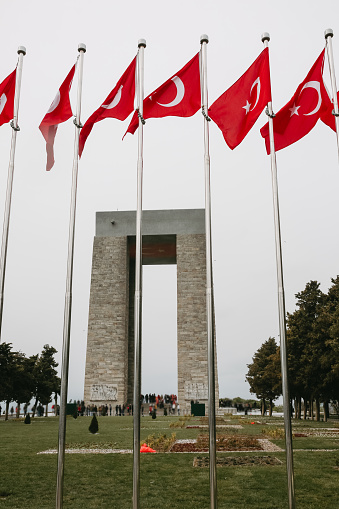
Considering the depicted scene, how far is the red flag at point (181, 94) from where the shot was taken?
33.9 ft

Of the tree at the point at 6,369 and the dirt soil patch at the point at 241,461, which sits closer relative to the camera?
the dirt soil patch at the point at 241,461

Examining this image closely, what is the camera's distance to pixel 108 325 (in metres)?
46.8

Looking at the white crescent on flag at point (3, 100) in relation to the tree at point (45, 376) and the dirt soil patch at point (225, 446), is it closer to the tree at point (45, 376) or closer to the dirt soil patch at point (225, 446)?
the dirt soil patch at point (225, 446)

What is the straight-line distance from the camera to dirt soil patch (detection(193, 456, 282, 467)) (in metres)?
12.6

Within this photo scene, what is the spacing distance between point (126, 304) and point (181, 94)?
38.7 meters

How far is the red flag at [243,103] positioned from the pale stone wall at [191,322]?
35.2 meters

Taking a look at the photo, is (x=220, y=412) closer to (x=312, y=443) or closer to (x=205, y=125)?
(x=312, y=443)

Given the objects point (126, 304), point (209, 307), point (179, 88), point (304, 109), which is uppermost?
point (126, 304)

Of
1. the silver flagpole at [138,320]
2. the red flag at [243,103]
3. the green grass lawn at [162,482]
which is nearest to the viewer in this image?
the silver flagpole at [138,320]

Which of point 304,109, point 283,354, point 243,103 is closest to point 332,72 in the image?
point 304,109

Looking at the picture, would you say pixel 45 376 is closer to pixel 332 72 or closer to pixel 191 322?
pixel 191 322

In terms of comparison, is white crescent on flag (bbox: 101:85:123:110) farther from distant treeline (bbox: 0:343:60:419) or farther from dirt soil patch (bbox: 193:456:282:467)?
distant treeline (bbox: 0:343:60:419)

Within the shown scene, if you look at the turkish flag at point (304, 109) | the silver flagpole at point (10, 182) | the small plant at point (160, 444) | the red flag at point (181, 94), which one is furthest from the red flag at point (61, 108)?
the small plant at point (160, 444)

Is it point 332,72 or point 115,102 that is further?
point 115,102
